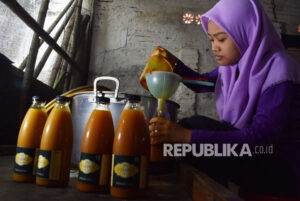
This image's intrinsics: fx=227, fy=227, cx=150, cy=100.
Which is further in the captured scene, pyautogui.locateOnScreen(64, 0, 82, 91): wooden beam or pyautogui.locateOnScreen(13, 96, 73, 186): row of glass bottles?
pyautogui.locateOnScreen(64, 0, 82, 91): wooden beam

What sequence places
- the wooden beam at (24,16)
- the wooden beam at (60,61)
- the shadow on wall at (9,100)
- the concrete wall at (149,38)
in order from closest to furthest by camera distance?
the wooden beam at (24,16)
the shadow on wall at (9,100)
the wooden beam at (60,61)
the concrete wall at (149,38)

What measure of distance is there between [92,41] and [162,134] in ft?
8.46

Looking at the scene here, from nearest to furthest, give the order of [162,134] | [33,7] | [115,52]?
[162,134] < [33,7] < [115,52]

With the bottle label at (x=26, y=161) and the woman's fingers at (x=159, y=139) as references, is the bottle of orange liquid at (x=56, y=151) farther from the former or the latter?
the woman's fingers at (x=159, y=139)

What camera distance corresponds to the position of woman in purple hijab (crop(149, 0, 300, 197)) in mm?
838

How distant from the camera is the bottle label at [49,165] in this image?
695mm

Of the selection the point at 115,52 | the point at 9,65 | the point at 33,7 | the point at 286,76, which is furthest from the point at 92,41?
the point at 286,76

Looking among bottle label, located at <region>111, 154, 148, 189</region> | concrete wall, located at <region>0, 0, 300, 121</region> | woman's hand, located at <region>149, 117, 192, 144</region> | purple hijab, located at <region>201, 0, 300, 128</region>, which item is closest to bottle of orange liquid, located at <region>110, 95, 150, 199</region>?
bottle label, located at <region>111, 154, 148, 189</region>

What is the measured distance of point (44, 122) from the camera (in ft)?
2.68

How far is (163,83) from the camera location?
820 mm

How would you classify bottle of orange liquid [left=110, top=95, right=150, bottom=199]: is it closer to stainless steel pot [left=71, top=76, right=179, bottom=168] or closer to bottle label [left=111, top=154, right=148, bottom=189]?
bottle label [left=111, top=154, right=148, bottom=189]

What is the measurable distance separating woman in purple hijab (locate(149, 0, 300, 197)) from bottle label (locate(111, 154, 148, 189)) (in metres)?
0.19

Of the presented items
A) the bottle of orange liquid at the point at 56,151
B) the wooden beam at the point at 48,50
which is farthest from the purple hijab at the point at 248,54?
the wooden beam at the point at 48,50

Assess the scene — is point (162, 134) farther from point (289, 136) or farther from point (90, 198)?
point (289, 136)
